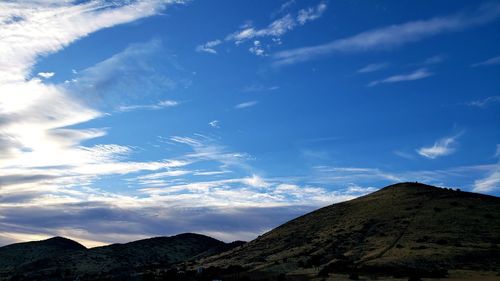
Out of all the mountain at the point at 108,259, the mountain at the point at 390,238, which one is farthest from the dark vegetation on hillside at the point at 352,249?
the mountain at the point at 108,259

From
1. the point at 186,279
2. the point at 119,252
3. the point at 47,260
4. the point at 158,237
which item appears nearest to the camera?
the point at 186,279

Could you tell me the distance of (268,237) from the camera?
10775 cm

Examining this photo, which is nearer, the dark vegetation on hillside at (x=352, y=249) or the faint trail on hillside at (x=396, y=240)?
the dark vegetation on hillside at (x=352, y=249)

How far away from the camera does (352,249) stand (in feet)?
257

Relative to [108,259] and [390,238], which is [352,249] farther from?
[108,259]

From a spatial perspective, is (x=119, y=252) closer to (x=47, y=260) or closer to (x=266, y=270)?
(x=47, y=260)

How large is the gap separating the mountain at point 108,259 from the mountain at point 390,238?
26763 mm

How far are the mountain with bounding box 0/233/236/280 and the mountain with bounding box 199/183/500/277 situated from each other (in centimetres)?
2676

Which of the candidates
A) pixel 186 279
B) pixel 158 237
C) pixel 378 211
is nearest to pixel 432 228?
pixel 378 211

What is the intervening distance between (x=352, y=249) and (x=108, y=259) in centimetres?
6896

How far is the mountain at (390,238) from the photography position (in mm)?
63062

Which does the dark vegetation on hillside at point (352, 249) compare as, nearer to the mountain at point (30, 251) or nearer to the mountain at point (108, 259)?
A: the mountain at point (108, 259)

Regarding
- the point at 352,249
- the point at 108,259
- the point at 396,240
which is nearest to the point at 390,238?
the point at 396,240

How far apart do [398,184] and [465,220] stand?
141 feet
